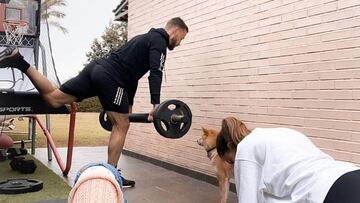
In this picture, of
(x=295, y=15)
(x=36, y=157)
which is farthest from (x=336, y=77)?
(x=36, y=157)

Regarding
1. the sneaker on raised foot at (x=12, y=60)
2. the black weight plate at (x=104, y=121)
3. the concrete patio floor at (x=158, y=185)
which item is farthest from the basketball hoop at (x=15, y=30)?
the sneaker on raised foot at (x=12, y=60)

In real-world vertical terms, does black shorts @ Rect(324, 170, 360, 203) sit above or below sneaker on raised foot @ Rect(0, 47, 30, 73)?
below

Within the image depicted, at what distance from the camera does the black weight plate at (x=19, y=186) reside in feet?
12.5

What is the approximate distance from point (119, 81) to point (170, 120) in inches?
23.5

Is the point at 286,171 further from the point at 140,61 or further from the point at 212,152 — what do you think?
the point at 140,61

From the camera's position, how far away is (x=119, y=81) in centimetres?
395

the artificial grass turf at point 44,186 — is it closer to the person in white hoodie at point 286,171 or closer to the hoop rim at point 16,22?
the hoop rim at point 16,22

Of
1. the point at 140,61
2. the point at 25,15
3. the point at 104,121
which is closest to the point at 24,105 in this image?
the point at 104,121

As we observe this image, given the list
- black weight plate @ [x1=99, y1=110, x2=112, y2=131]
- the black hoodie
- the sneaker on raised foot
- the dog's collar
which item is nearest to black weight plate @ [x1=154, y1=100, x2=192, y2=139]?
the black hoodie

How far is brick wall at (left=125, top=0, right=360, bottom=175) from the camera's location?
301cm

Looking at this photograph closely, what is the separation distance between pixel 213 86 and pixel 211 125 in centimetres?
42

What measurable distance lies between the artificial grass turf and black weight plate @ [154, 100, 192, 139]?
3.39 ft

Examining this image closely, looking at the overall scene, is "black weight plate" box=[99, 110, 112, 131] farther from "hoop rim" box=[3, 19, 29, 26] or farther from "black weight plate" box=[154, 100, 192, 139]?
"hoop rim" box=[3, 19, 29, 26]

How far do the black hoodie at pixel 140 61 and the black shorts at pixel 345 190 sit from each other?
247 centimetres
